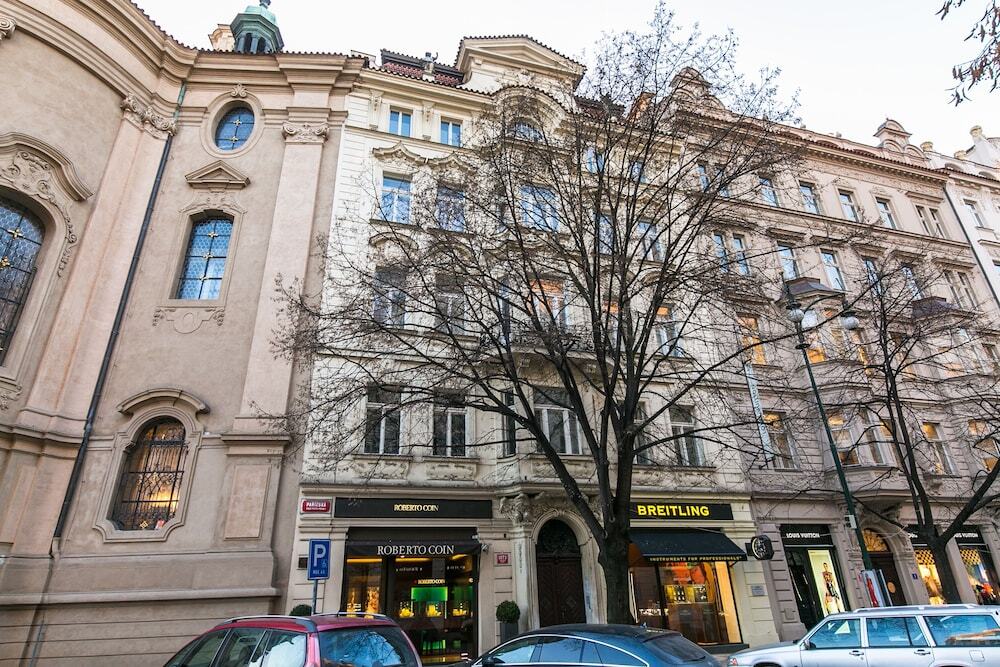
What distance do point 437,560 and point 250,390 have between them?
7249 millimetres

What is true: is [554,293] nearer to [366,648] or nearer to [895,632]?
[895,632]

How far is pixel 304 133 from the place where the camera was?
19.3 meters

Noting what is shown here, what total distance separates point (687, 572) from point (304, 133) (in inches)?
793

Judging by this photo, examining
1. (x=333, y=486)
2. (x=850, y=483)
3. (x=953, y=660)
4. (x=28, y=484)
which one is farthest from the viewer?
(x=850, y=483)

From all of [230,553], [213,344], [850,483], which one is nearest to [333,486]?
[230,553]

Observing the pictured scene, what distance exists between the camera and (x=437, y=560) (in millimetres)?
14953

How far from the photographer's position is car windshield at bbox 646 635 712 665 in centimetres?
631

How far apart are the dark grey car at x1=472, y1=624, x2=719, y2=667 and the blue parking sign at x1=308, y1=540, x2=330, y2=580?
440 cm

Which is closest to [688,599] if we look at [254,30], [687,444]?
A: [687,444]

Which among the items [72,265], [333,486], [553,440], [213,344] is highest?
[72,265]

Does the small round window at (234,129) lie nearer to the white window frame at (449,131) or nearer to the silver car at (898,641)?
the white window frame at (449,131)

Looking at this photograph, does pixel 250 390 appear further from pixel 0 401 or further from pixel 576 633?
pixel 576 633

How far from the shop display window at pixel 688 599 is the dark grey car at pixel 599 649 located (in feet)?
31.4

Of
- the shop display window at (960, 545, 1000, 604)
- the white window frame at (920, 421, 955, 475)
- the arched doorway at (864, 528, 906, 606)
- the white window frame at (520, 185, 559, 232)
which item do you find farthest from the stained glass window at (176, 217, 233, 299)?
the shop display window at (960, 545, 1000, 604)
